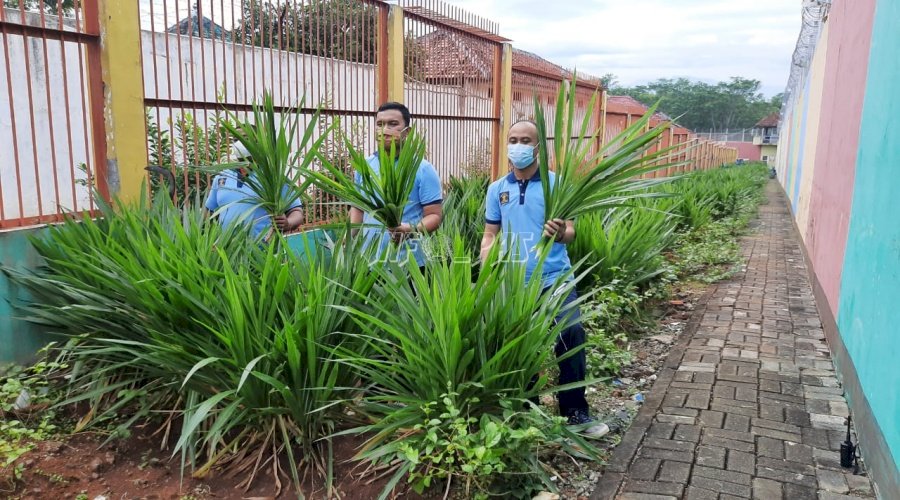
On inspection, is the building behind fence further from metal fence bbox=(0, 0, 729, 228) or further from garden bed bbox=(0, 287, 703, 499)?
garden bed bbox=(0, 287, 703, 499)

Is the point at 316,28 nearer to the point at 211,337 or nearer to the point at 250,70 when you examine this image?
the point at 250,70

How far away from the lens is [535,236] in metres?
3.09

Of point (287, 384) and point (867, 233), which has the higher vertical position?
point (867, 233)

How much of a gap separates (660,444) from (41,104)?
689 cm

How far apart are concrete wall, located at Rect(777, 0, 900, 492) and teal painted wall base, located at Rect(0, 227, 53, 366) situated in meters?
3.91

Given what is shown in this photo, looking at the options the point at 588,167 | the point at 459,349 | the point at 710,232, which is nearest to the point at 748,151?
the point at 710,232

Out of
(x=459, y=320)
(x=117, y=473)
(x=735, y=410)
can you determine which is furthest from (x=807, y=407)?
(x=117, y=473)

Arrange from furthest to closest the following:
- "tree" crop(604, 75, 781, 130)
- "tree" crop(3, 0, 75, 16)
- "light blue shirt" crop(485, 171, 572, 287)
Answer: "tree" crop(604, 75, 781, 130), "tree" crop(3, 0, 75, 16), "light blue shirt" crop(485, 171, 572, 287)

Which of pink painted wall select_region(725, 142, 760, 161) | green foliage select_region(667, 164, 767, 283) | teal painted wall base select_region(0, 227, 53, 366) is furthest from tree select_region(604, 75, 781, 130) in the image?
teal painted wall base select_region(0, 227, 53, 366)

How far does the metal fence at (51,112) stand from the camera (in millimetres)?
3461

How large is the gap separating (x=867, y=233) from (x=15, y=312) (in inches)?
172

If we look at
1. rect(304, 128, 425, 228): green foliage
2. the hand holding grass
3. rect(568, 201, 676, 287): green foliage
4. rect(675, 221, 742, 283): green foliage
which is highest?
rect(304, 128, 425, 228): green foliage

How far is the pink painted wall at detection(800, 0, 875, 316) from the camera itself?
4406mm

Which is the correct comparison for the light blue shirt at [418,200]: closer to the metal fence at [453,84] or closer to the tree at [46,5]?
the tree at [46,5]
